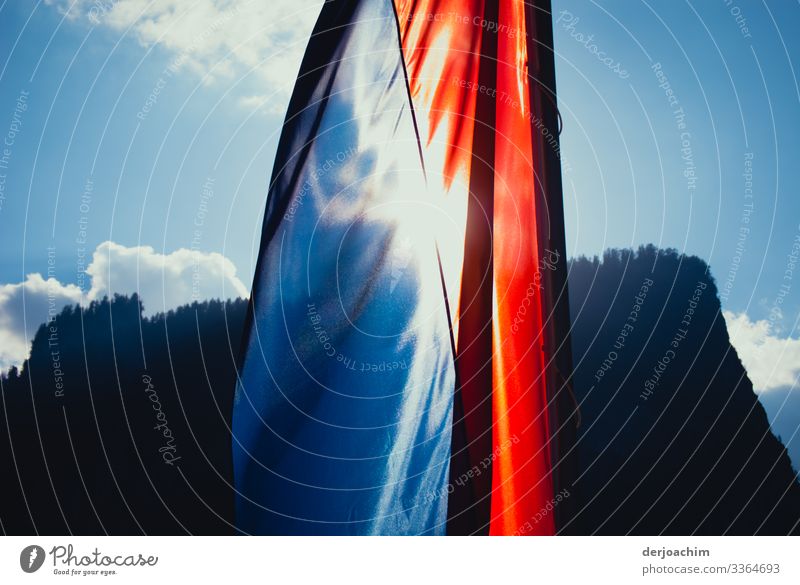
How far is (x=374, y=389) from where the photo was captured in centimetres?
106

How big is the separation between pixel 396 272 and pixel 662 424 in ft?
6.03

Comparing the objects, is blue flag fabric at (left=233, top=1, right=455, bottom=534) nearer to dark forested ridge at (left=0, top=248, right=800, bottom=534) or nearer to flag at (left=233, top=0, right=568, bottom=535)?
flag at (left=233, top=0, right=568, bottom=535)

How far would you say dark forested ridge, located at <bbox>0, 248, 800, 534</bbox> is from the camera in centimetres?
131

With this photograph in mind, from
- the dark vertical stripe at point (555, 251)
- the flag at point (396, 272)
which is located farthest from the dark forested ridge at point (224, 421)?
the flag at point (396, 272)

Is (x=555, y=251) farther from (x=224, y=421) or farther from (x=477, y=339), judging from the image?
(x=224, y=421)

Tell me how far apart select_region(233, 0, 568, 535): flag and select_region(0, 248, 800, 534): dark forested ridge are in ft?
1.23

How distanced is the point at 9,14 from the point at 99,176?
0.47m

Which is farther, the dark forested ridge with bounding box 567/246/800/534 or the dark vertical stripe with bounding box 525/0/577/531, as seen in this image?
the dark forested ridge with bounding box 567/246/800/534

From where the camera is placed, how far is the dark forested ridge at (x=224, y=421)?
1.31 meters

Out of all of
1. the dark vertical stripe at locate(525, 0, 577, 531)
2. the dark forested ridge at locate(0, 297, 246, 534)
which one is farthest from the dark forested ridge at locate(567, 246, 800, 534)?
the dark forested ridge at locate(0, 297, 246, 534)

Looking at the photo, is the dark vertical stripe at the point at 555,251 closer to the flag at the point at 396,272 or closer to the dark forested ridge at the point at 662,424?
the flag at the point at 396,272
